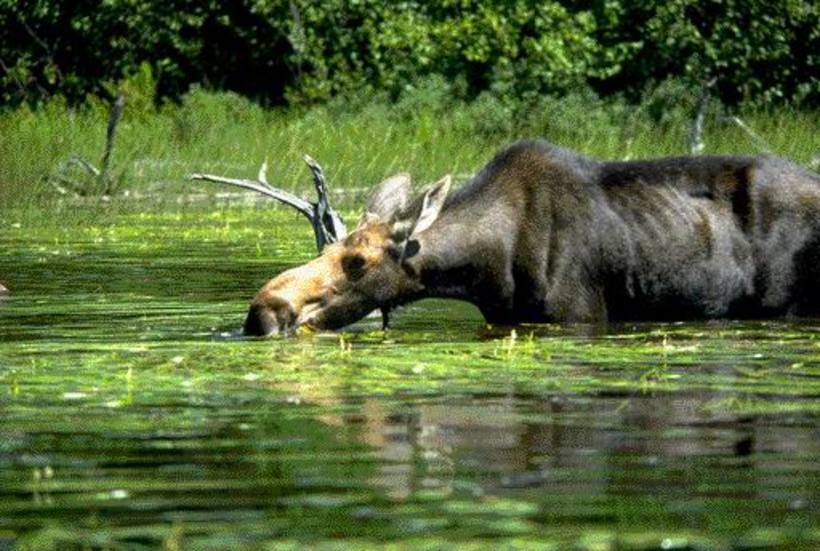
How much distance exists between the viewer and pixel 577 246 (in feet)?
39.4

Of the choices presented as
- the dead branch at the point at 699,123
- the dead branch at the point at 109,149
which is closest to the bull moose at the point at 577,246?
the dead branch at the point at 109,149

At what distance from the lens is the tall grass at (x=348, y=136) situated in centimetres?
2552

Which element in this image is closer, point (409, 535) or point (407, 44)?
point (409, 535)

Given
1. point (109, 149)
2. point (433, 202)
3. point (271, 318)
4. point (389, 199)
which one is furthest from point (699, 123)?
point (271, 318)

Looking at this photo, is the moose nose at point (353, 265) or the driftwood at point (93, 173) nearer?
the moose nose at point (353, 265)

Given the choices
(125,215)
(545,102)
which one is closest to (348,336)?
(125,215)

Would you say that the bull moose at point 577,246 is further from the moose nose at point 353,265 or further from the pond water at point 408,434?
the pond water at point 408,434

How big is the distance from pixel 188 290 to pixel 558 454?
8188 mm

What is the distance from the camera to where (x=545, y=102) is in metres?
34.2

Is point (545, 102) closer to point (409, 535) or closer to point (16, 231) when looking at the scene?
point (16, 231)

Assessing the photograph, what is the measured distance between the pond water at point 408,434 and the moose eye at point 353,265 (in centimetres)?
31

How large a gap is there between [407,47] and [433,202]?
24.7 metres

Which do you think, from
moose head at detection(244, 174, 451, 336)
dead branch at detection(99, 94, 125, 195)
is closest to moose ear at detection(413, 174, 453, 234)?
moose head at detection(244, 174, 451, 336)

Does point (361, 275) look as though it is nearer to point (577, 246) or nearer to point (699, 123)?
point (577, 246)
